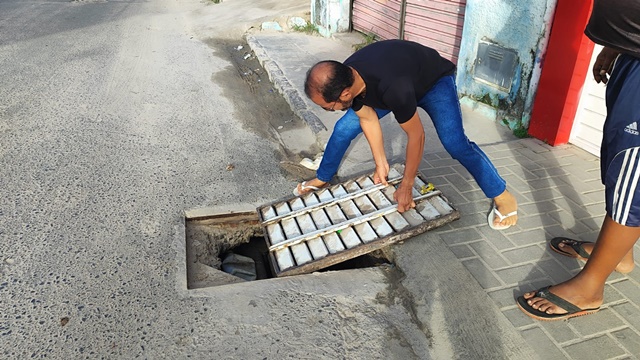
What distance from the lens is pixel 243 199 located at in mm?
3639

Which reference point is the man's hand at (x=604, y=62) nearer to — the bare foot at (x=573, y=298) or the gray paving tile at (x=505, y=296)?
the bare foot at (x=573, y=298)

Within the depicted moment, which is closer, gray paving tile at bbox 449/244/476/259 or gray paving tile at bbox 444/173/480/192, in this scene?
gray paving tile at bbox 449/244/476/259

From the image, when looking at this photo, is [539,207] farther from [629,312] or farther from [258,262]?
[258,262]

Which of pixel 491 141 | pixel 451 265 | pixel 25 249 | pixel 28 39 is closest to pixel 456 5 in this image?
pixel 491 141

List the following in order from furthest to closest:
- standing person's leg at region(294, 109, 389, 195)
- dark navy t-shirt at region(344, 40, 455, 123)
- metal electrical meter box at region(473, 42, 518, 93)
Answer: metal electrical meter box at region(473, 42, 518, 93)
standing person's leg at region(294, 109, 389, 195)
dark navy t-shirt at region(344, 40, 455, 123)

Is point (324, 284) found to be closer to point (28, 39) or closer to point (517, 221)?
point (517, 221)

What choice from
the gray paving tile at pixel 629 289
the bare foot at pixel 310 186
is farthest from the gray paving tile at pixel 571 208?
the bare foot at pixel 310 186

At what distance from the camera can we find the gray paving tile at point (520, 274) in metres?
2.61

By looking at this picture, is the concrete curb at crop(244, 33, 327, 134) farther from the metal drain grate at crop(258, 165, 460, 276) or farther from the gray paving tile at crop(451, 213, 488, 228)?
the gray paving tile at crop(451, 213, 488, 228)

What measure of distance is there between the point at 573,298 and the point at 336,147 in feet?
5.90

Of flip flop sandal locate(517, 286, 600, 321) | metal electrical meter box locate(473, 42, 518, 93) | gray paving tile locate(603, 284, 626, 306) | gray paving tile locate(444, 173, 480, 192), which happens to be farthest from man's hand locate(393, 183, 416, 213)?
metal electrical meter box locate(473, 42, 518, 93)

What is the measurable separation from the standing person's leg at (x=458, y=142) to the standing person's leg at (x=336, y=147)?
0.34 meters

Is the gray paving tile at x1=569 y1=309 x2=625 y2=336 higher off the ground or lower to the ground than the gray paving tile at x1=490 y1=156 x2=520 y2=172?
higher

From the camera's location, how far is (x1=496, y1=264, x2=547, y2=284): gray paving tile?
2.61 m
